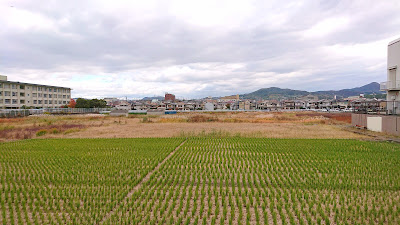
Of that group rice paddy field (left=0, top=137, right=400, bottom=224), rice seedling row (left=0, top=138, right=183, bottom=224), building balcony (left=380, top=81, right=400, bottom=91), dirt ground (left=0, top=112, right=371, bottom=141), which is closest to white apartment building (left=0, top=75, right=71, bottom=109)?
dirt ground (left=0, top=112, right=371, bottom=141)

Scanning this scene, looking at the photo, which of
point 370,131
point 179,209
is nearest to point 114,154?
point 179,209

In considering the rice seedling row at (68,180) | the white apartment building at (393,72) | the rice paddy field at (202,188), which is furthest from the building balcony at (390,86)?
the rice seedling row at (68,180)

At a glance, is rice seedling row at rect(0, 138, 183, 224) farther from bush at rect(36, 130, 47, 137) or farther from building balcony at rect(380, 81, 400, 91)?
building balcony at rect(380, 81, 400, 91)

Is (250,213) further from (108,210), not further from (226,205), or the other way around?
(108,210)

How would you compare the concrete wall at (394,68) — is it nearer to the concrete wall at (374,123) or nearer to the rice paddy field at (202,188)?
the concrete wall at (374,123)

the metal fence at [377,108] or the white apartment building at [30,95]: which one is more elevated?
the white apartment building at [30,95]

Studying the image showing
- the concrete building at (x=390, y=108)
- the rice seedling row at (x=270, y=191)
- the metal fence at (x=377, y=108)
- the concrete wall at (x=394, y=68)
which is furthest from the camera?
the concrete wall at (x=394, y=68)

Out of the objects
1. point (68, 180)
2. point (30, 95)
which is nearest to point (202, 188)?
point (68, 180)
